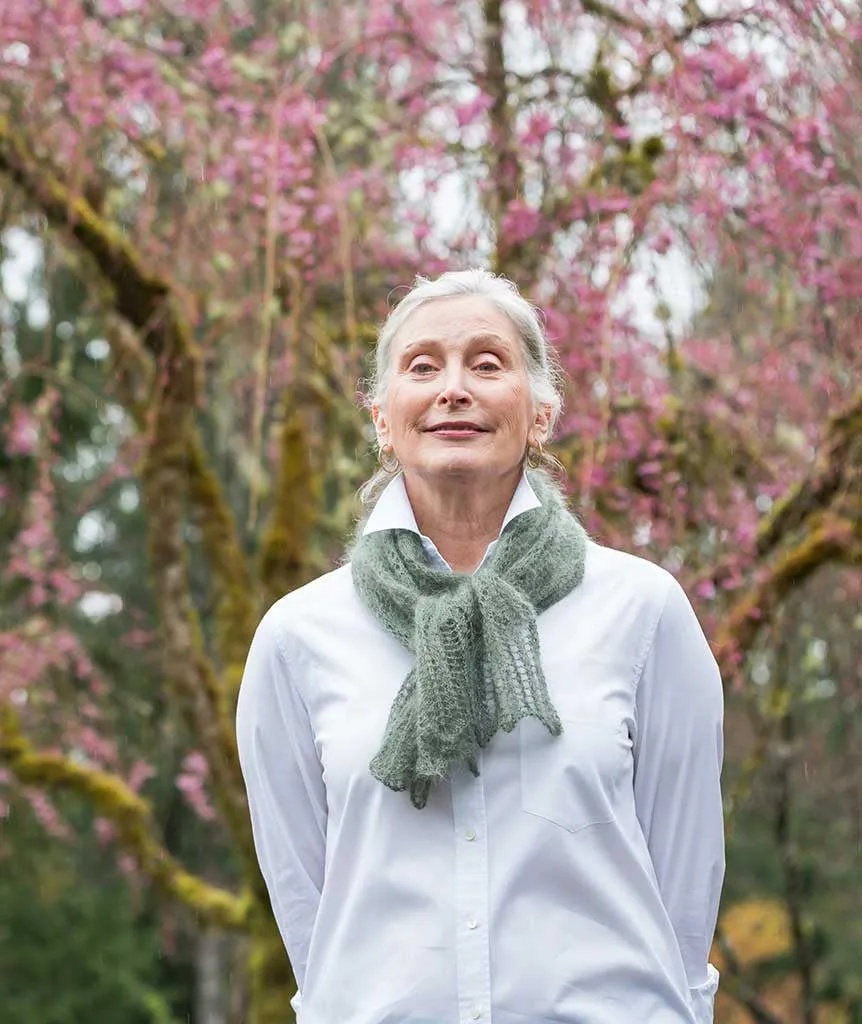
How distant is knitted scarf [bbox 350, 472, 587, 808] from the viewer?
5.19 feet

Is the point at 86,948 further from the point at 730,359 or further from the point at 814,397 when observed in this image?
the point at 814,397

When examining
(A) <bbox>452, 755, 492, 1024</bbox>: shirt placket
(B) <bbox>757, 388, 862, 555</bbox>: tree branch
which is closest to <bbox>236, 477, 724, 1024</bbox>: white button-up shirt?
(A) <bbox>452, 755, 492, 1024</bbox>: shirt placket

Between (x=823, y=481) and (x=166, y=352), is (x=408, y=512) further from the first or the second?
(x=166, y=352)

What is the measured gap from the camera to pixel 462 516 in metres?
1.82

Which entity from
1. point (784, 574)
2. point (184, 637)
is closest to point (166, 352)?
point (184, 637)

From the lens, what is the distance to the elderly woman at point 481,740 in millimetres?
1564

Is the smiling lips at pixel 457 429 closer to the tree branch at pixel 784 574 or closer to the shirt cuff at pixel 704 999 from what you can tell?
the shirt cuff at pixel 704 999

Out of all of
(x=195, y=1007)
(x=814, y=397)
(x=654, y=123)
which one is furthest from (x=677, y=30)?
(x=195, y=1007)

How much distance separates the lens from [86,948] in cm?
1007

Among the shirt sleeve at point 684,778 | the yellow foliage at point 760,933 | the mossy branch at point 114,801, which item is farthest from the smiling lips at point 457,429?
the yellow foliage at point 760,933

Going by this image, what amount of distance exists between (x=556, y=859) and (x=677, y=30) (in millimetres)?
2418

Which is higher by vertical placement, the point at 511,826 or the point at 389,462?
the point at 389,462

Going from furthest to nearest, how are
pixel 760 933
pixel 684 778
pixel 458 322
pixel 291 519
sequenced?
pixel 760 933 < pixel 291 519 < pixel 458 322 < pixel 684 778

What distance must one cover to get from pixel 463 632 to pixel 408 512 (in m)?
0.22
